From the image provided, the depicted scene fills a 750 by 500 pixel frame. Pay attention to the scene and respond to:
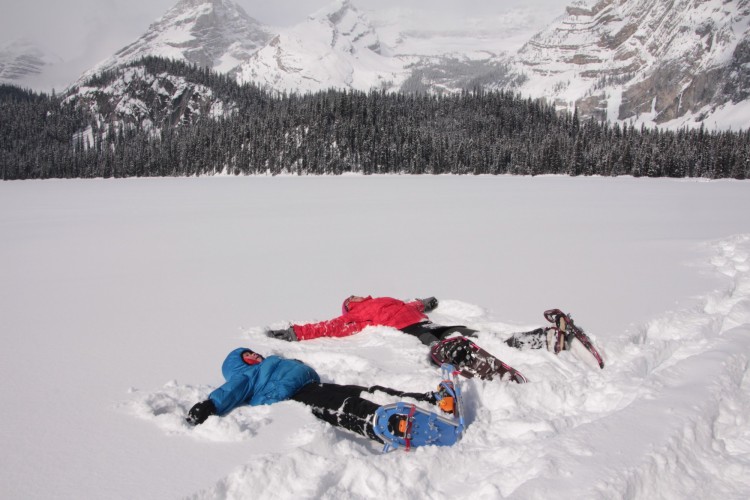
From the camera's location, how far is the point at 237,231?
1744 centimetres

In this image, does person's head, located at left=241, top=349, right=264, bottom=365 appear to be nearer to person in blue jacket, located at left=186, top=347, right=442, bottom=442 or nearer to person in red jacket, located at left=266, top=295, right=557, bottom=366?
person in blue jacket, located at left=186, top=347, right=442, bottom=442

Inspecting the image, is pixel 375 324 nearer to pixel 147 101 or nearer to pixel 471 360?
pixel 471 360

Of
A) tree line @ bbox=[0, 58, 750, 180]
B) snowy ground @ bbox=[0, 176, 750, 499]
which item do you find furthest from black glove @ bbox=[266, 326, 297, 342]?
tree line @ bbox=[0, 58, 750, 180]

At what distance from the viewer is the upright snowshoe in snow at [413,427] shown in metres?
3.71

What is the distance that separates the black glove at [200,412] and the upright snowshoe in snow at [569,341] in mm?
3749

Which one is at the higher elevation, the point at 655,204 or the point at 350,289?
the point at 655,204

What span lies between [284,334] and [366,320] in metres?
1.19

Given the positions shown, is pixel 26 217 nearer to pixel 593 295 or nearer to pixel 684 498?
pixel 593 295

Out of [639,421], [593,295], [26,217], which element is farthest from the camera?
[26,217]

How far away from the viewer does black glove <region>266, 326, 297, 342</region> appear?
249 inches

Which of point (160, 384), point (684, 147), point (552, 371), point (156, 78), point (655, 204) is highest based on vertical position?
point (156, 78)

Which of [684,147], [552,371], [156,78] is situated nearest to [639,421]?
[552,371]

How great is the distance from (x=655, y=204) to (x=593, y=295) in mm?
20513

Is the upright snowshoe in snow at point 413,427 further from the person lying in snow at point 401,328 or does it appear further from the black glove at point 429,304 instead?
the black glove at point 429,304
